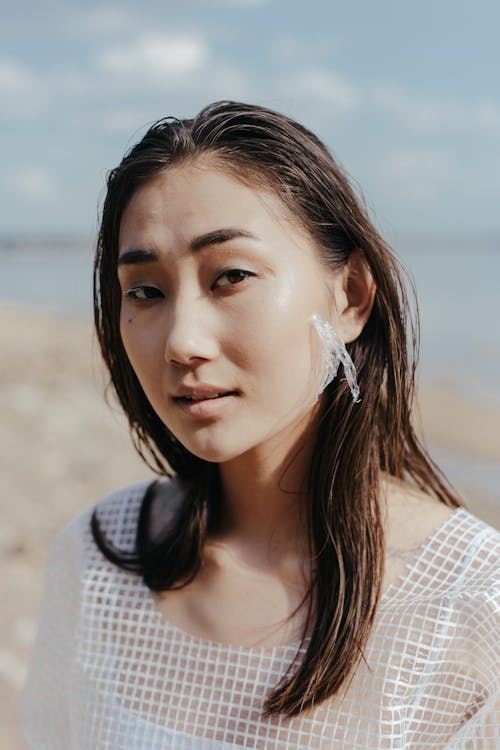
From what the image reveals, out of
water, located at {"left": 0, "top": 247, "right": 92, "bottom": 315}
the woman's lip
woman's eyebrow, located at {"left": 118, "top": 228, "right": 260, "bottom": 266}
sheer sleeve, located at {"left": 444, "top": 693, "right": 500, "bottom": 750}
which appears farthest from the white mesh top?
water, located at {"left": 0, "top": 247, "right": 92, "bottom": 315}

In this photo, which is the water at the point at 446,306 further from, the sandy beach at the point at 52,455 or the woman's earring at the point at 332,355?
the sandy beach at the point at 52,455

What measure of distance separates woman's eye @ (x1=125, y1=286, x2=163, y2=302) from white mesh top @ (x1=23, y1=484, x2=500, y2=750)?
674 millimetres

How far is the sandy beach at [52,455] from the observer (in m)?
4.50

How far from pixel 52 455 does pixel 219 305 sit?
18.1 ft

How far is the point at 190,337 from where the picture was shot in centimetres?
183

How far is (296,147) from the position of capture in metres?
2.02

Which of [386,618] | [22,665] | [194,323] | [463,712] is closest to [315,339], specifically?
[194,323]

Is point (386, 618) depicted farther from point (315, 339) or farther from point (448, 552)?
point (315, 339)

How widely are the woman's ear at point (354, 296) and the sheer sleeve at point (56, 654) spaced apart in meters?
0.87

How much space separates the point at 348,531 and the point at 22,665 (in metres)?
2.48

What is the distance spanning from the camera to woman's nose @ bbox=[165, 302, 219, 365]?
6.01 feet

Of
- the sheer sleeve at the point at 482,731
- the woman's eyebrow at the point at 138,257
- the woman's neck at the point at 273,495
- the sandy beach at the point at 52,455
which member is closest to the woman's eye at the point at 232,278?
the woman's eyebrow at the point at 138,257

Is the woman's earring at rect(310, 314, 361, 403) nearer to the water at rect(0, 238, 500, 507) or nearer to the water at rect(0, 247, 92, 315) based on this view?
the water at rect(0, 238, 500, 507)

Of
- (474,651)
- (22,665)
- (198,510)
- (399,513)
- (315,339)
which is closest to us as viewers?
(474,651)
